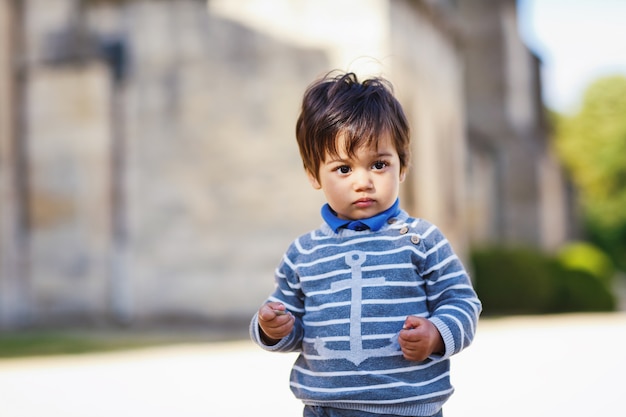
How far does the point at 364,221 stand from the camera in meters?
2.14

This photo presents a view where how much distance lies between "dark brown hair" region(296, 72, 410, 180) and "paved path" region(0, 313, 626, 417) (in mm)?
2303

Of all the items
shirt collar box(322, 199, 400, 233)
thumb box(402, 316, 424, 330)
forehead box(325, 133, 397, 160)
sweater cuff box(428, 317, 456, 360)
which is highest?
forehead box(325, 133, 397, 160)

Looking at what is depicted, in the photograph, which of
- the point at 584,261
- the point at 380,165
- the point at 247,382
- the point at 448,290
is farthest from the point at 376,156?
the point at 584,261

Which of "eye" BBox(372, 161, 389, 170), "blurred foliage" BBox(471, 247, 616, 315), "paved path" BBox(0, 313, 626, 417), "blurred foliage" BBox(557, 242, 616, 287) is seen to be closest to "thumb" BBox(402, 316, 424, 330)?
"eye" BBox(372, 161, 389, 170)

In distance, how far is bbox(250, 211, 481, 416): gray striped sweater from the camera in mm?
2025

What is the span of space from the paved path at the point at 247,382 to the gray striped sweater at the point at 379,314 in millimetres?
2085

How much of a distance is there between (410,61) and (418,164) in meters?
1.48

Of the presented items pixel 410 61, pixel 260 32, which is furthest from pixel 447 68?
pixel 260 32

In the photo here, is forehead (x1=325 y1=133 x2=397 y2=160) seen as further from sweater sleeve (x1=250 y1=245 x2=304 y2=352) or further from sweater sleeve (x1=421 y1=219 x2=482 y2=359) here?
sweater sleeve (x1=250 y1=245 x2=304 y2=352)

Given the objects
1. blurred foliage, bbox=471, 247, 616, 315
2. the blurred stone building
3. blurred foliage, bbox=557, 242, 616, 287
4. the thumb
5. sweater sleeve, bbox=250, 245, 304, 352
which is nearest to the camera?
the thumb

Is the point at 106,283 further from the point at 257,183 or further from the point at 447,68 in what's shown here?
the point at 447,68

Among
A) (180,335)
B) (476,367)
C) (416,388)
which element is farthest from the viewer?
(180,335)

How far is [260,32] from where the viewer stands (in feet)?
31.1

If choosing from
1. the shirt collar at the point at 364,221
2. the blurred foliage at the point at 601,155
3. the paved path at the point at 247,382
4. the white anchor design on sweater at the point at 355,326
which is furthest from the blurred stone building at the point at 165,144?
the blurred foliage at the point at 601,155
